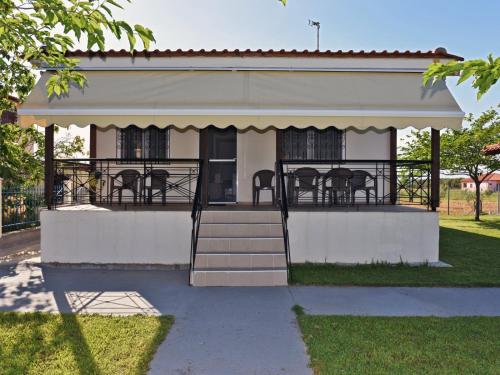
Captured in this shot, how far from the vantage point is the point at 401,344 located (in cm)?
460

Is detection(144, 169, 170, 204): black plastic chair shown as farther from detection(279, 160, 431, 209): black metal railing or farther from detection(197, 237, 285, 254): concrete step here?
detection(279, 160, 431, 209): black metal railing

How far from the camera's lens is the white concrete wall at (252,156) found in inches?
481

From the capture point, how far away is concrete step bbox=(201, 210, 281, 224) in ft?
29.0

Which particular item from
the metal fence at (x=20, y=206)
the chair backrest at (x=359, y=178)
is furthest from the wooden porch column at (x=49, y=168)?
the chair backrest at (x=359, y=178)

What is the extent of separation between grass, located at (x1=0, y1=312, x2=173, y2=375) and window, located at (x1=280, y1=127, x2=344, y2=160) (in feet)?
26.5

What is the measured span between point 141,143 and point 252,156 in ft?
12.9

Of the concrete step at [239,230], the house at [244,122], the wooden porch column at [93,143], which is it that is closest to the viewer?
the house at [244,122]

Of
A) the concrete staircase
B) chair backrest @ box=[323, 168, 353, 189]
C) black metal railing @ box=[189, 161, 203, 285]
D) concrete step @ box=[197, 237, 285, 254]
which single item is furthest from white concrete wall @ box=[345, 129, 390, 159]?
black metal railing @ box=[189, 161, 203, 285]

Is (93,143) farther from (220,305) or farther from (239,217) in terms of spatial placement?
(220,305)

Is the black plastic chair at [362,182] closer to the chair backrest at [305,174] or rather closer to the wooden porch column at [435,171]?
the chair backrest at [305,174]

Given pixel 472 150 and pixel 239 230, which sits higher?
pixel 472 150

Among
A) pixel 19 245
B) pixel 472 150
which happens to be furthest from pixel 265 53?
pixel 472 150

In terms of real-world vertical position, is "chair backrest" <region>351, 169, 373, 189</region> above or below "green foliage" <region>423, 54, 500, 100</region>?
below

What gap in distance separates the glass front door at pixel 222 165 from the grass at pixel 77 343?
6903 millimetres
